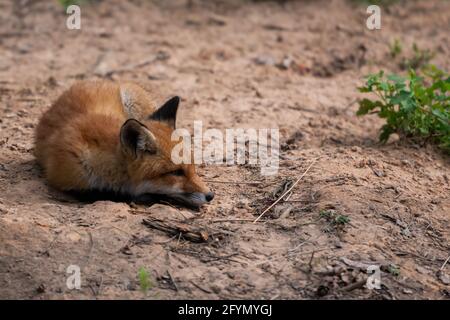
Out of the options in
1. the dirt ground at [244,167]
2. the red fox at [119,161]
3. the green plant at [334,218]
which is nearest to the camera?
the dirt ground at [244,167]

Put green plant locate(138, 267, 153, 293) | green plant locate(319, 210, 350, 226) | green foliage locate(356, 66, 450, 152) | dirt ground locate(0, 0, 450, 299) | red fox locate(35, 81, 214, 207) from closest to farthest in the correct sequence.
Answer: green plant locate(138, 267, 153, 293)
dirt ground locate(0, 0, 450, 299)
green plant locate(319, 210, 350, 226)
red fox locate(35, 81, 214, 207)
green foliage locate(356, 66, 450, 152)

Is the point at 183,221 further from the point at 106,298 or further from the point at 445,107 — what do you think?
the point at 445,107

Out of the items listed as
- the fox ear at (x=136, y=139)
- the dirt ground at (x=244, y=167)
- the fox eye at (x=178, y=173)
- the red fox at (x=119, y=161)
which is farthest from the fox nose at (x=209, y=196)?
the fox ear at (x=136, y=139)

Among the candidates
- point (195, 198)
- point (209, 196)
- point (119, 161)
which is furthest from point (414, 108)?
point (119, 161)

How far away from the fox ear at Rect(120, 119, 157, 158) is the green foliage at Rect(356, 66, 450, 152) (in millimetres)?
2626

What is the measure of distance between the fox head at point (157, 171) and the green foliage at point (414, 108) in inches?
94.6

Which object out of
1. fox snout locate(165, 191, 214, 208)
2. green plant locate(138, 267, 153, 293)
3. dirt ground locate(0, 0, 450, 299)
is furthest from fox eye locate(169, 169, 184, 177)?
green plant locate(138, 267, 153, 293)

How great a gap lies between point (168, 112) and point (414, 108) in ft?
9.24

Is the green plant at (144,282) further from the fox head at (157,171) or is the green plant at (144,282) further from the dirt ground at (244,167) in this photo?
the fox head at (157,171)

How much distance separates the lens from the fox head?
5.98 metres

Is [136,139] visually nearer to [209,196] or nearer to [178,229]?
[209,196]

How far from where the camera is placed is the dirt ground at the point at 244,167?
4902 mm

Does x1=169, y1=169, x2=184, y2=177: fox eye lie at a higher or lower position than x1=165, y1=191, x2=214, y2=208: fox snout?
higher

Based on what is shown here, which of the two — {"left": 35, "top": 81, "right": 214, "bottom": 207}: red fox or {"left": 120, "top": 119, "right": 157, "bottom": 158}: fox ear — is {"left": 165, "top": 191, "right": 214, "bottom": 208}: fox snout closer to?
{"left": 35, "top": 81, "right": 214, "bottom": 207}: red fox
